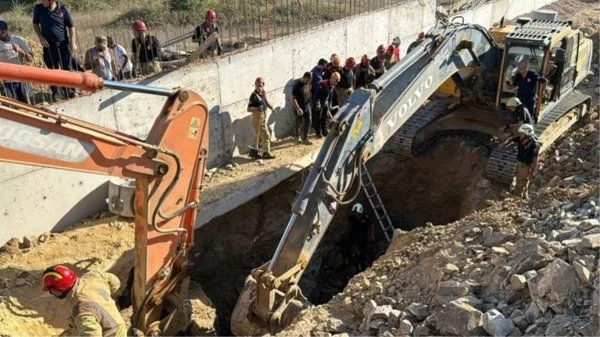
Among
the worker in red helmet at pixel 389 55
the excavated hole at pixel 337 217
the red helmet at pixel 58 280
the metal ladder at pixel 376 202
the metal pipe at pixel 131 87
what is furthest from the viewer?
the worker in red helmet at pixel 389 55

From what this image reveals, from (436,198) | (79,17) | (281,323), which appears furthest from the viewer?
(79,17)

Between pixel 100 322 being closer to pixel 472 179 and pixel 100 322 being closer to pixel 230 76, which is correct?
pixel 230 76

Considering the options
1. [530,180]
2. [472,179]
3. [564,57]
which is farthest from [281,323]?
[564,57]

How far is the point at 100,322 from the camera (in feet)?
17.2

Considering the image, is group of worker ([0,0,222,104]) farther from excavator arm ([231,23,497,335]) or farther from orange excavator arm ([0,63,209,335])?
excavator arm ([231,23,497,335])

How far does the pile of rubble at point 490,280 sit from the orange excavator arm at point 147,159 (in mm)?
1621

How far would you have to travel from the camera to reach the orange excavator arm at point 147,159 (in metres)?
4.95

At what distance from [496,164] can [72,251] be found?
6.58 metres

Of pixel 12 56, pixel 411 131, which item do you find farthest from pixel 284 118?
pixel 12 56

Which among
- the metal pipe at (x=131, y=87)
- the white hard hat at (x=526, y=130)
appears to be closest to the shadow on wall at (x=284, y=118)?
the white hard hat at (x=526, y=130)

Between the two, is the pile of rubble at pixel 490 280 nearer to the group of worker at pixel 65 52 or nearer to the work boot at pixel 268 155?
the work boot at pixel 268 155

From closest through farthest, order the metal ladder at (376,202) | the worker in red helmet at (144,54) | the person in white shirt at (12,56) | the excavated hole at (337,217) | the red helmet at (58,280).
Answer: the red helmet at (58,280) → the person in white shirt at (12,56) → the worker in red helmet at (144,54) → the metal ladder at (376,202) → the excavated hole at (337,217)

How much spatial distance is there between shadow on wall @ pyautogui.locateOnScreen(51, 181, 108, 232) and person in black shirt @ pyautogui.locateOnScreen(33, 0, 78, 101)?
147 cm

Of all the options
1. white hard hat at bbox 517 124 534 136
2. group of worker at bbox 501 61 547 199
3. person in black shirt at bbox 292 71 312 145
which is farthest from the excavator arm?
person in black shirt at bbox 292 71 312 145
